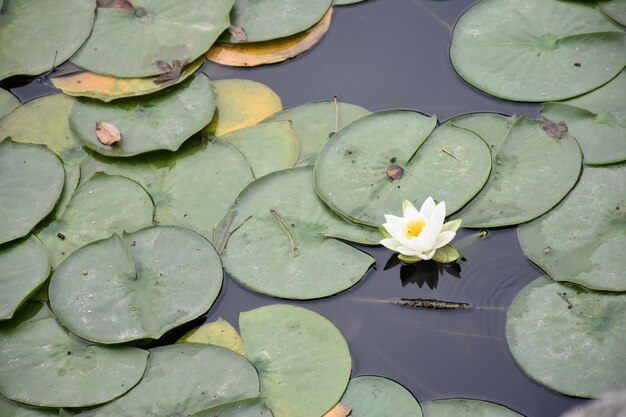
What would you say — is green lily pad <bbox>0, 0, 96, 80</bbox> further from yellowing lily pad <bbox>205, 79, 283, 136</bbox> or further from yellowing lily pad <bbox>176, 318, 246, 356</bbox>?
yellowing lily pad <bbox>176, 318, 246, 356</bbox>

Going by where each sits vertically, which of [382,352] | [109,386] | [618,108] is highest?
[618,108]

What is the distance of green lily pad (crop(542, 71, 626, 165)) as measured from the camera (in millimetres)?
3256

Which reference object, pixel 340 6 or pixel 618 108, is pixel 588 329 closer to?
pixel 618 108

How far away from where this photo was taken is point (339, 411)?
8.91 feet

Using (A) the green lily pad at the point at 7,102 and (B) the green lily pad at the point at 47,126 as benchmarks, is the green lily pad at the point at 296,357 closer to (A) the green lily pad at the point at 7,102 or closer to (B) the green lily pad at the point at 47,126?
(B) the green lily pad at the point at 47,126

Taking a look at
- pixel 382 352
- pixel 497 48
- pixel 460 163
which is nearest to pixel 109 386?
pixel 382 352

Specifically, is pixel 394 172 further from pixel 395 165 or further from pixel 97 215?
pixel 97 215

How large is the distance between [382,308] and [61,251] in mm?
1495

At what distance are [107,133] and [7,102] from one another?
2.36 ft

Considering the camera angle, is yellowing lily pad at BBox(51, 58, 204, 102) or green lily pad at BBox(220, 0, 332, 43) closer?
yellowing lily pad at BBox(51, 58, 204, 102)

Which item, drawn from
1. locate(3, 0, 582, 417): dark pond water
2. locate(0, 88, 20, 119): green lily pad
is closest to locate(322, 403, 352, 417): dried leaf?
locate(3, 0, 582, 417): dark pond water

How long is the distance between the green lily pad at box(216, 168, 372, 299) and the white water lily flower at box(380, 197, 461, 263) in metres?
0.13

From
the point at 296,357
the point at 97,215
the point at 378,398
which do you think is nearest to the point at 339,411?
the point at 378,398

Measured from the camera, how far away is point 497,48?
3639 millimetres
